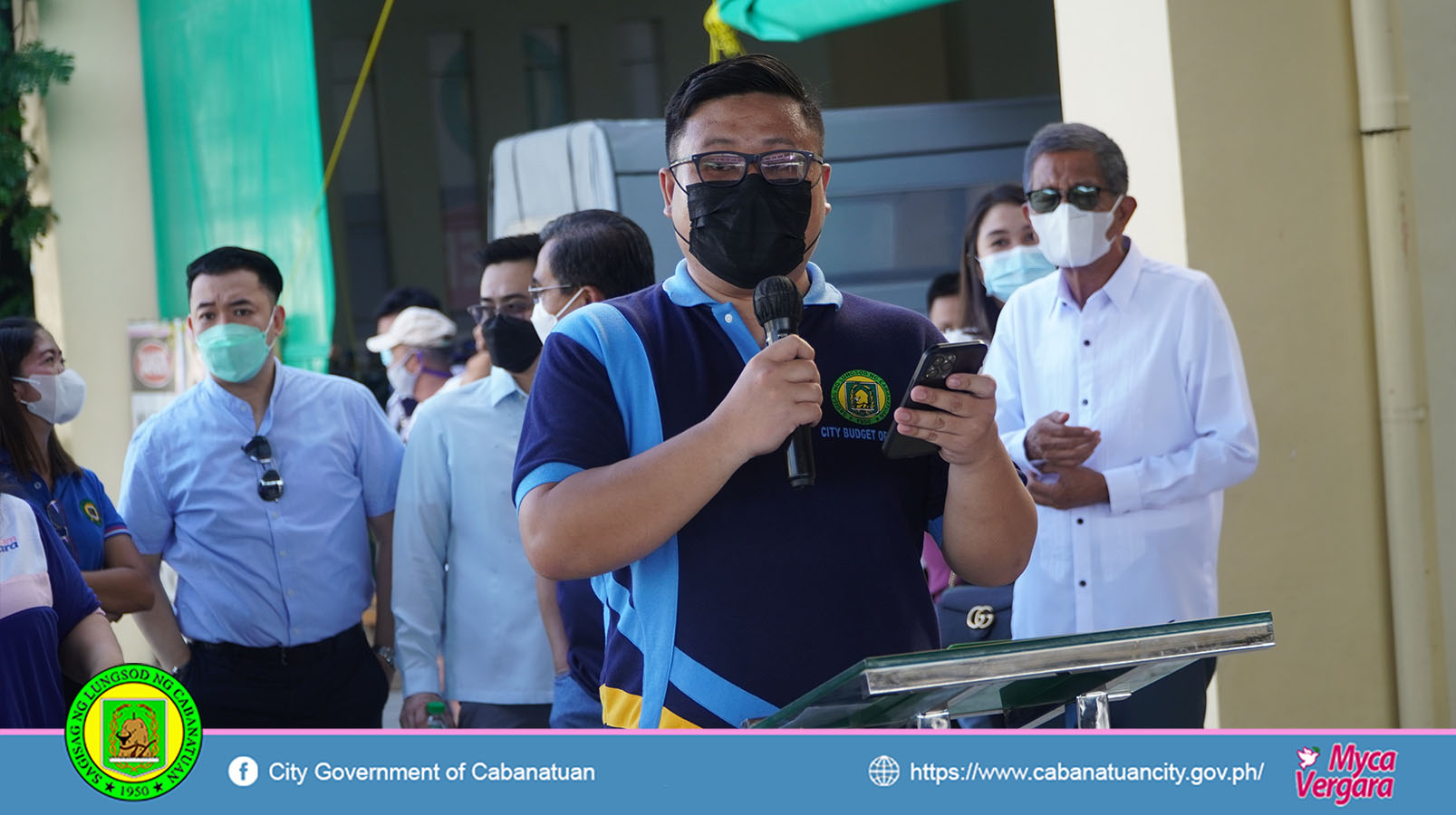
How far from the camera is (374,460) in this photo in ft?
13.4

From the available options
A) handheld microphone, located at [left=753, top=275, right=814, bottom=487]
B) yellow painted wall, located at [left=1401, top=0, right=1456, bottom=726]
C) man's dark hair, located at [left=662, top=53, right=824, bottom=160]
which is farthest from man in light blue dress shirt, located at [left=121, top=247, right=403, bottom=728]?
yellow painted wall, located at [left=1401, top=0, right=1456, bottom=726]

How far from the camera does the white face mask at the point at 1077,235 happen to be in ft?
11.4

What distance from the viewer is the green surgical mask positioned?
13.0 feet

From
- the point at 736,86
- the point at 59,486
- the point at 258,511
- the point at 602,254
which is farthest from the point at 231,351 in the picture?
the point at 736,86

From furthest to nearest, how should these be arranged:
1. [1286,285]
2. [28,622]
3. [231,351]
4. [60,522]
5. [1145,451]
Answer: [1286,285] < [231,351] < [60,522] < [1145,451] < [28,622]

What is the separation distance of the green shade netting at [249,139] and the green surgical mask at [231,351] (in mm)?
3670

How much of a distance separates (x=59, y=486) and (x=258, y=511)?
0.55m

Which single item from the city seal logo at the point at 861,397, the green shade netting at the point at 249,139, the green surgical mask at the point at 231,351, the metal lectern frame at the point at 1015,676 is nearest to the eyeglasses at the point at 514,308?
the green surgical mask at the point at 231,351

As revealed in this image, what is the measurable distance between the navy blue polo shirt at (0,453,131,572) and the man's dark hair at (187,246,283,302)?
644mm

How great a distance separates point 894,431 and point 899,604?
0.82 feet

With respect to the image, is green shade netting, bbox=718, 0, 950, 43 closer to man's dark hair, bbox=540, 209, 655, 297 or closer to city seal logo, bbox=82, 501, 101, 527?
man's dark hair, bbox=540, 209, 655, 297
